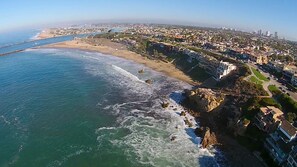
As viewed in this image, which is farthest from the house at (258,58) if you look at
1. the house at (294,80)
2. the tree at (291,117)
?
the tree at (291,117)

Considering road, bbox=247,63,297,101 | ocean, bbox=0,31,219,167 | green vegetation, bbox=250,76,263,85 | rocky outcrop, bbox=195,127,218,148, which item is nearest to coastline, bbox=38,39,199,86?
ocean, bbox=0,31,219,167

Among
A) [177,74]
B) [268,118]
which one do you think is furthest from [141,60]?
[268,118]

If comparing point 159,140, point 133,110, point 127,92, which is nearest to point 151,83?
point 127,92

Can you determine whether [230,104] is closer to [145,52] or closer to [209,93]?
[209,93]

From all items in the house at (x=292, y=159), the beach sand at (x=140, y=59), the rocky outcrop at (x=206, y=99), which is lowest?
the beach sand at (x=140, y=59)

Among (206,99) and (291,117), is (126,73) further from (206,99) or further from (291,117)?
(291,117)

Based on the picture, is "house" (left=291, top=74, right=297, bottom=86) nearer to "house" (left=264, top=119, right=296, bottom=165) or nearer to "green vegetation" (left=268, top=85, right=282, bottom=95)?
"green vegetation" (left=268, top=85, right=282, bottom=95)

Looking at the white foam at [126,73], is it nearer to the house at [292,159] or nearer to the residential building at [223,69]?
the residential building at [223,69]
